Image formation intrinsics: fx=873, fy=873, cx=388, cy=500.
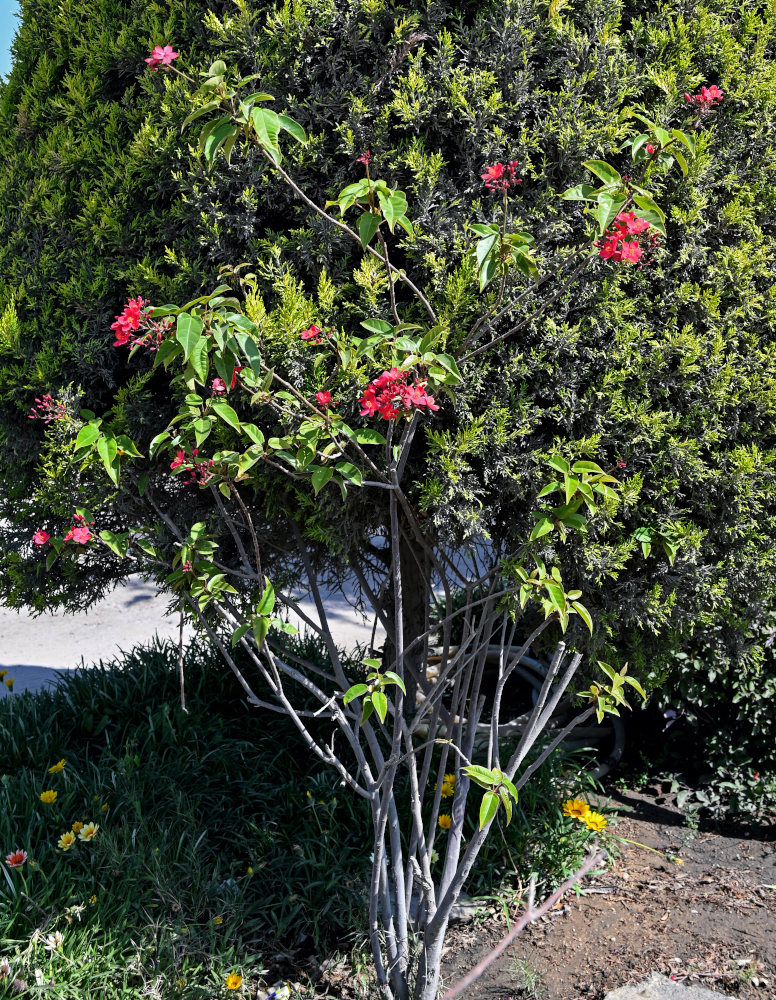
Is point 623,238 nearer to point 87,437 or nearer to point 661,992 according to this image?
point 87,437

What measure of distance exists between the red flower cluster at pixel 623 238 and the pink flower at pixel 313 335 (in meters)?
0.69

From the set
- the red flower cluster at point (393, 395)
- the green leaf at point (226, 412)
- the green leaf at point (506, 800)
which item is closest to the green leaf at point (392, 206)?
the red flower cluster at point (393, 395)

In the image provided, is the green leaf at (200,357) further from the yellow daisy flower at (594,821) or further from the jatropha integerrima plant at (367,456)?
the yellow daisy flower at (594,821)

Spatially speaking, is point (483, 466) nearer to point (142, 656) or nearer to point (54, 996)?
point (54, 996)

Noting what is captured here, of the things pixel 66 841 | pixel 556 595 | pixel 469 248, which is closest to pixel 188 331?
pixel 469 248

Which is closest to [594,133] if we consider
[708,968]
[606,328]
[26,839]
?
[606,328]

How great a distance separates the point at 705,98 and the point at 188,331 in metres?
1.65

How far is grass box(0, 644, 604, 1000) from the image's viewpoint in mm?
2561

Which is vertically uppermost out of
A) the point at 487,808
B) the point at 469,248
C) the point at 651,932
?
the point at 469,248

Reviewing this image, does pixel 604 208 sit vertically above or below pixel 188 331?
above

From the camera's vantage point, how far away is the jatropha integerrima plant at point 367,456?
1.85 meters

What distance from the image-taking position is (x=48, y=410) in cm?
256

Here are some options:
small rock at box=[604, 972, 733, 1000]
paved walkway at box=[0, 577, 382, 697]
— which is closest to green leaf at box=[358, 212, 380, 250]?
small rock at box=[604, 972, 733, 1000]

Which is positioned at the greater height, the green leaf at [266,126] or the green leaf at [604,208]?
the green leaf at [266,126]
